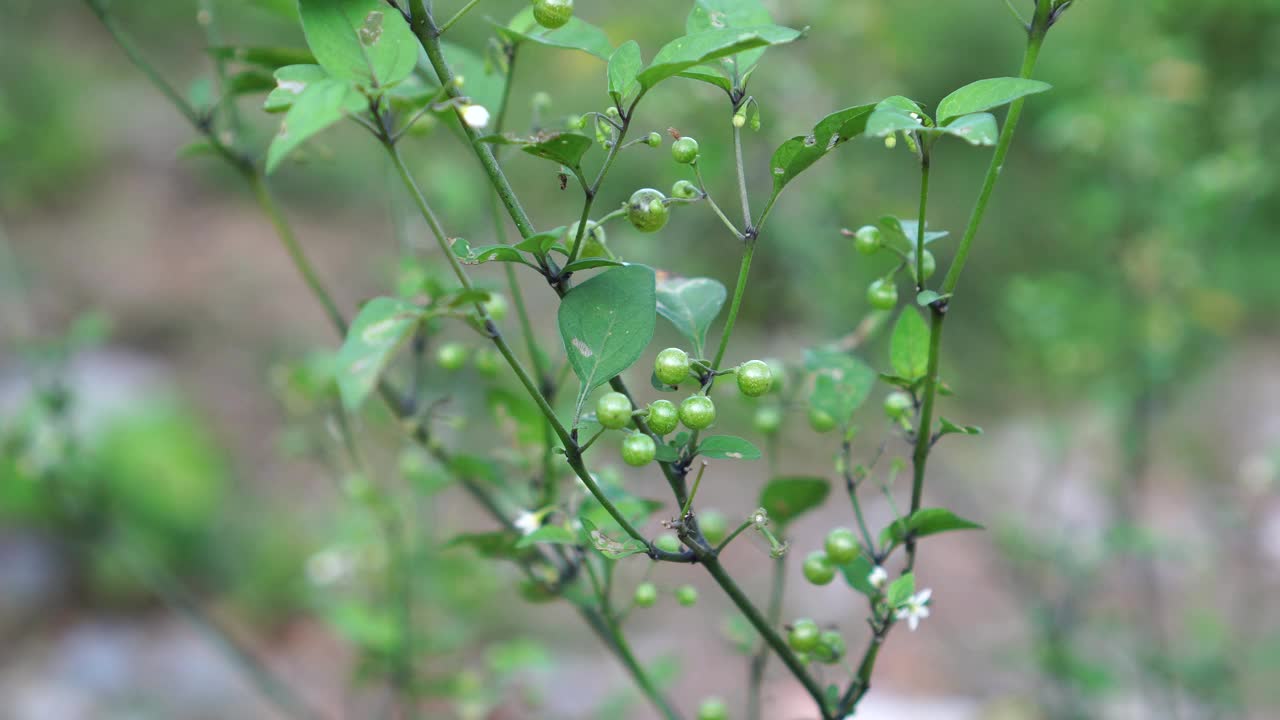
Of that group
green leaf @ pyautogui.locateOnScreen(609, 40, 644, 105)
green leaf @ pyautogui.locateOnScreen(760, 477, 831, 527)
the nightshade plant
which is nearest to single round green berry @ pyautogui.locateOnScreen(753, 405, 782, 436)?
the nightshade plant

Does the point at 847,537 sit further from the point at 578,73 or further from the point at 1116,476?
the point at 578,73

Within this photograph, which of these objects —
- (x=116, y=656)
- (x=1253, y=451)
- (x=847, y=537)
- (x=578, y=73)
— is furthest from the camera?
(x=578, y=73)

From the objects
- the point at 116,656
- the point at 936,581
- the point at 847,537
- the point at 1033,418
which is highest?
the point at 847,537

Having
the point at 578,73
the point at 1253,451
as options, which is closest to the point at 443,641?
the point at 578,73

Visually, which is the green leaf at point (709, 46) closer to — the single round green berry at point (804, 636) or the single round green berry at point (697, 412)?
the single round green berry at point (697, 412)

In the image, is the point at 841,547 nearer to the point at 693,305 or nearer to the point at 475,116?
the point at 693,305

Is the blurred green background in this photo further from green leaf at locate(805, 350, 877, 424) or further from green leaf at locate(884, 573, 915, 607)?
green leaf at locate(884, 573, 915, 607)
